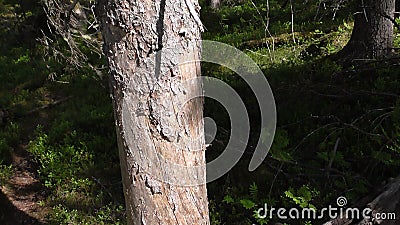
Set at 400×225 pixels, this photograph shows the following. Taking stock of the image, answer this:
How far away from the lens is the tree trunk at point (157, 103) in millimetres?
2746

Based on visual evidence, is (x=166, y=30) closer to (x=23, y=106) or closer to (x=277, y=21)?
(x=23, y=106)

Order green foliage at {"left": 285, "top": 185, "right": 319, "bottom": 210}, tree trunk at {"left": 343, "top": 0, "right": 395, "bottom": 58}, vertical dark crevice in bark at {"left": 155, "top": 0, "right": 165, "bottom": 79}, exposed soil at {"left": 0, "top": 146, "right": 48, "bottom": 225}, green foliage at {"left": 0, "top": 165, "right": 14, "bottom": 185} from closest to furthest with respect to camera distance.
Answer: vertical dark crevice in bark at {"left": 155, "top": 0, "right": 165, "bottom": 79} → green foliage at {"left": 285, "top": 185, "right": 319, "bottom": 210} → exposed soil at {"left": 0, "top": 146, "right": 48, "bottom": 225} → tree trunk at {"left": 343, "top": 0, "right": 395, "bottom": 58} → green foliage at {"left": 0, "top": 165, "right": 14, "bottom": 185}

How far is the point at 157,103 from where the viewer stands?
9.30 ft

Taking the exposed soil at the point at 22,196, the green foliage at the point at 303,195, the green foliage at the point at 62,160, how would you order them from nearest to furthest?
the green foliage at the point at 303,195 → the exposed soil at the point at 22,196 → the green foliage at the point at 62,160

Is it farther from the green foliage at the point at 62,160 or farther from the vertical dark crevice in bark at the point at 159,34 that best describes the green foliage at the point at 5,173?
the vertical dark crevice in bark at the point at 159,34

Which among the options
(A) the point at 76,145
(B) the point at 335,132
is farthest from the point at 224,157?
(A) the point at 76,145

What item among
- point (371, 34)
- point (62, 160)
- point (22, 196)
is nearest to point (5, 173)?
point (22, 196)

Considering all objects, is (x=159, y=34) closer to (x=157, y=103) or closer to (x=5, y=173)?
(x=157, y=103)

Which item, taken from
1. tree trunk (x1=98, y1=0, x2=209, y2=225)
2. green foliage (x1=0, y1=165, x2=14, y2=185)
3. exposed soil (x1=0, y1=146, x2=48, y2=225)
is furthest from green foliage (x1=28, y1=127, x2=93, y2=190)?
tree trunk (x1=98, y1=0, x2=209, y2=225)

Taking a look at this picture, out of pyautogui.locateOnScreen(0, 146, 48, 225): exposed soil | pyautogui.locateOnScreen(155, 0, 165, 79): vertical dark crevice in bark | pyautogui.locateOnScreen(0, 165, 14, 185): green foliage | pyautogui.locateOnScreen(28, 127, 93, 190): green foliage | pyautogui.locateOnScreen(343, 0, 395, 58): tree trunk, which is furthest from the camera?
pyautogui.locateOnScreen(0, 165, 14, 185): green foliage

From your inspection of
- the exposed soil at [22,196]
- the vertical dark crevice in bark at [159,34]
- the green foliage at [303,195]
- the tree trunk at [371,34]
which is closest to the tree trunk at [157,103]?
the vertical dark crevice in bark at [159,34]

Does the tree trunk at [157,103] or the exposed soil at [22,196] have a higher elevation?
the tree trunk at [157,103]

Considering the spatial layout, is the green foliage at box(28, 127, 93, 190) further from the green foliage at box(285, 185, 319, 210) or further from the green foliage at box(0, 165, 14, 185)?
the green foliage at box(285, 185, 319, 210)

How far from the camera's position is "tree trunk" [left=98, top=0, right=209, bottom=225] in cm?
275
